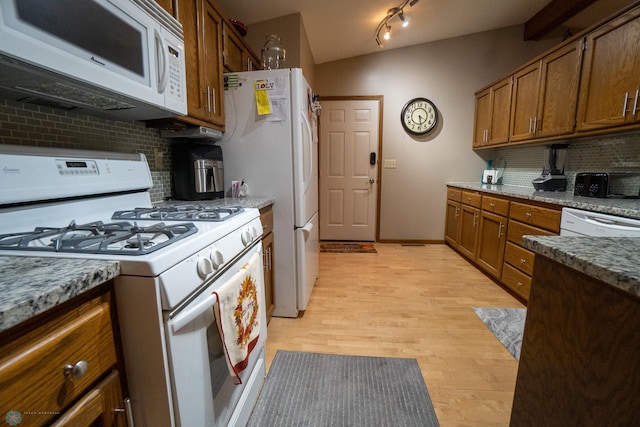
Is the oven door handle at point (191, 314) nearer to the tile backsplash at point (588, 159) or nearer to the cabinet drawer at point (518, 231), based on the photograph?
the cabinet drawer at point (518, 231)

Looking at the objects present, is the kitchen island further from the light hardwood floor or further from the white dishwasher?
the white dishwasher

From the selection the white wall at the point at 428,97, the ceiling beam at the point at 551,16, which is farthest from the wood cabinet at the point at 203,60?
the ceiling beam at the point at 551,16

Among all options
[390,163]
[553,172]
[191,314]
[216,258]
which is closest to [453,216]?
[390,163]

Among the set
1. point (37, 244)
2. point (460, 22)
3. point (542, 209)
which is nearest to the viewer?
point (37, 244)

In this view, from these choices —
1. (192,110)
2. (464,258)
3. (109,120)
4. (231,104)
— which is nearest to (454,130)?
(464,258)

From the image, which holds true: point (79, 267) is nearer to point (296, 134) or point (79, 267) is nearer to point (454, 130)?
point (296, 134)

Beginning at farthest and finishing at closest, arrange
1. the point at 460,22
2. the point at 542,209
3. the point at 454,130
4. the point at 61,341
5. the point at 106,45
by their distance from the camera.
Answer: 1. the point at 454,130
2. the point at 460,22
3. the point at 542,209
4. the point at 106,45
5. the point at 61,341

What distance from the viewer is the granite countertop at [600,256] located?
502 mm

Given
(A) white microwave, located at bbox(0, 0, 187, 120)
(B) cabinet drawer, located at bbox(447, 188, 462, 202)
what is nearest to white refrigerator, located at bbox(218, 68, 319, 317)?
(A) white microwave, located at bbox(0, 0, 187, 120)

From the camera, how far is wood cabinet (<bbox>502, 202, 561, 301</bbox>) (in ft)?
6.57

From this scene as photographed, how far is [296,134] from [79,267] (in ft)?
4.76

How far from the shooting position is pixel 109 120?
1.31 meters

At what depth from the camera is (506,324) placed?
1970 millimetres

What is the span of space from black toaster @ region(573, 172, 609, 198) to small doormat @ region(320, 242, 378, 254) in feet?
6.81
